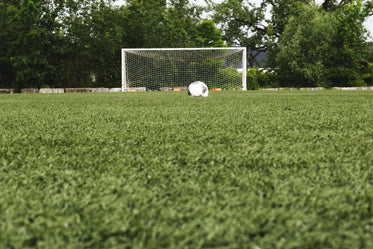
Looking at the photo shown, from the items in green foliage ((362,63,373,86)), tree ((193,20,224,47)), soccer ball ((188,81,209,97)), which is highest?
tree ((193,20,224,47))

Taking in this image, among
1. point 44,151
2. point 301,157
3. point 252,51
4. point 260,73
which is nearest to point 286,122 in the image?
point 301,157

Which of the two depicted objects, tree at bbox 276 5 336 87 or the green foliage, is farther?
the green foliage

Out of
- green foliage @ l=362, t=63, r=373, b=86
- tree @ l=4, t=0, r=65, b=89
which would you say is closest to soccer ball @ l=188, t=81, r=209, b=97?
tree @ l=4, t=0, r=65, b=89

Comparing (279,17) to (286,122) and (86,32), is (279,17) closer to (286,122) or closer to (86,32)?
(86,32)

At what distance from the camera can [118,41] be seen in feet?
57.0

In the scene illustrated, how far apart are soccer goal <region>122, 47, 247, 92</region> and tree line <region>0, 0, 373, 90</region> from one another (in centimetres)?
184

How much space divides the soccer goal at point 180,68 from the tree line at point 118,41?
1.84m

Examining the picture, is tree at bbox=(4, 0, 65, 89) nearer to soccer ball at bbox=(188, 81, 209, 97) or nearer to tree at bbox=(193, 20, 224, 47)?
tree at bbox=(193, 20, 224, 47)

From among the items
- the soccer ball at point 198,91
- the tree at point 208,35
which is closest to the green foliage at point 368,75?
the tree at point 208,35

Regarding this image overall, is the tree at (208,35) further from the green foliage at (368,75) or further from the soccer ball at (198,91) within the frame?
the soccer ball at (198,91)

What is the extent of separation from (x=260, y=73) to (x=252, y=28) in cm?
829

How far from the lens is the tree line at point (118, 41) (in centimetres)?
1569

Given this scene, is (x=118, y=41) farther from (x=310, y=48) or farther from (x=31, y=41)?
(x=310, y=48)

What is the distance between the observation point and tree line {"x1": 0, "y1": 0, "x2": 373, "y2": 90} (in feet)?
51.5
